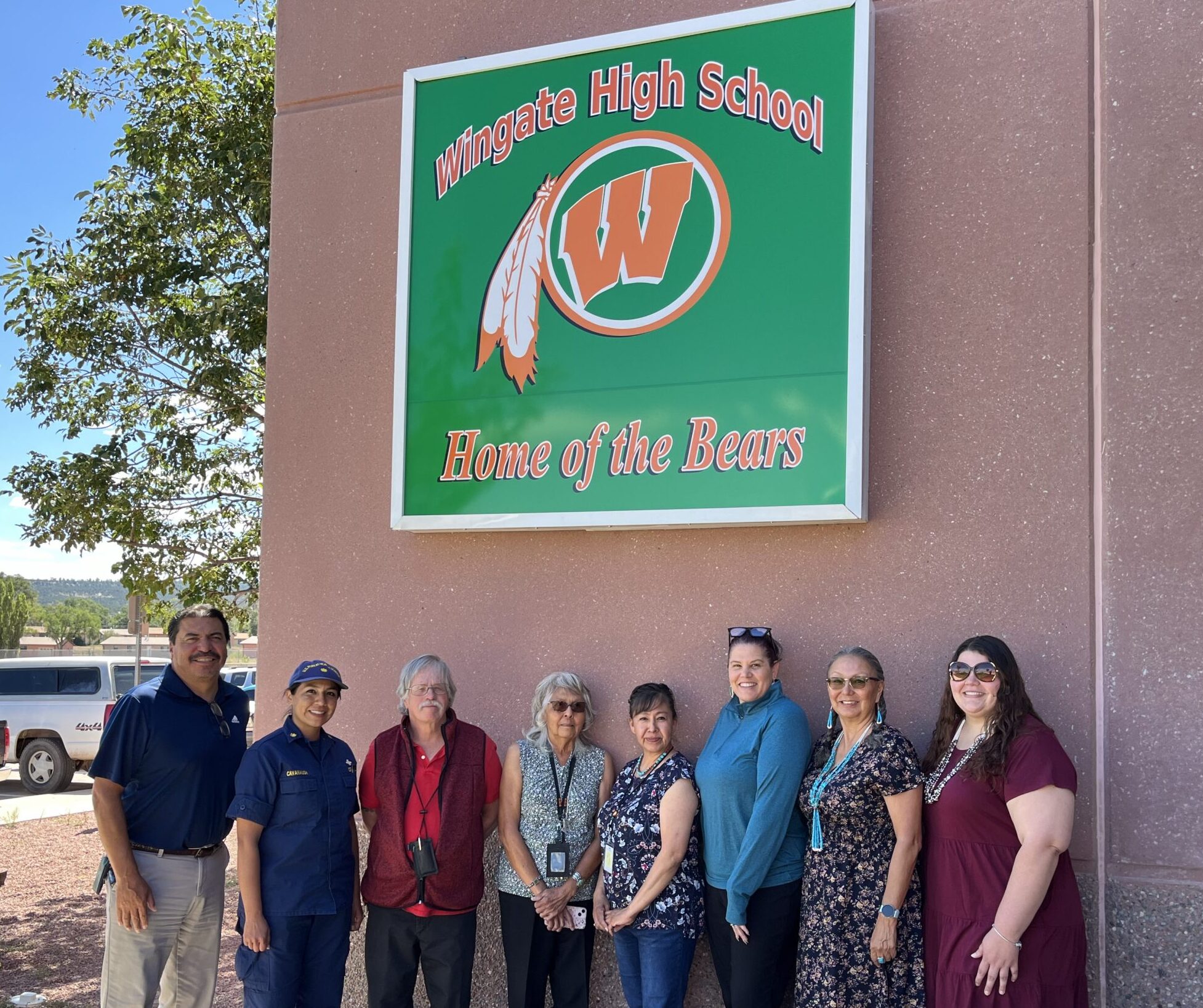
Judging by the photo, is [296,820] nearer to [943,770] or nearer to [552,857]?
[552,857]

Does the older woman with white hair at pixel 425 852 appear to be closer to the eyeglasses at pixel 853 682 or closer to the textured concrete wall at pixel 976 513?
the textured concrete wall at pixel 976 513

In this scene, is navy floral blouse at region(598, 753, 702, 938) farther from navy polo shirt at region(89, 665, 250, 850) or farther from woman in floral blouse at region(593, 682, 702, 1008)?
navy polo shirt at region(89, 665, 250, 850)

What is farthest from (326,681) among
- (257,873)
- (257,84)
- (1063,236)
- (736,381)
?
(257,84)

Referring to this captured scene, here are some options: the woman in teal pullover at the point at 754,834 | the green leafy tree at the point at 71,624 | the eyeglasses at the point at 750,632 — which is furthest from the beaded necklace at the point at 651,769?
the green leafy tree at the point at 71,624

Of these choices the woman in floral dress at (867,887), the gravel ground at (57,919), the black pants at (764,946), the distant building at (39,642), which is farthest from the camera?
the distant building at (39,642)

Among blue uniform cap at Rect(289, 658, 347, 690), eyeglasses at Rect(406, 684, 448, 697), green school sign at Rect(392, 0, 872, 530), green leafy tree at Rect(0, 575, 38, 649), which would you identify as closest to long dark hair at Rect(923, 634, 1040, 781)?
green school sign at Rect(392, 0, 872, 530)

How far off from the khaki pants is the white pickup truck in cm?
1140

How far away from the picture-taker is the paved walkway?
42.2ft

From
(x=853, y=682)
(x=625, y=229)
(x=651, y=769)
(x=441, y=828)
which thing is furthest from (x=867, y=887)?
(x=625, y=229)

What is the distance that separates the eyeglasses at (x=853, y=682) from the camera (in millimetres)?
3906

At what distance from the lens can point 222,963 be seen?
24.3 feet

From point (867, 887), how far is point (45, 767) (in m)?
14.7

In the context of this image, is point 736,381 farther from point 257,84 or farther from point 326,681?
point 257,84

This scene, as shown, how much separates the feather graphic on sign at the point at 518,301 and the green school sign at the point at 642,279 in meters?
0.01
